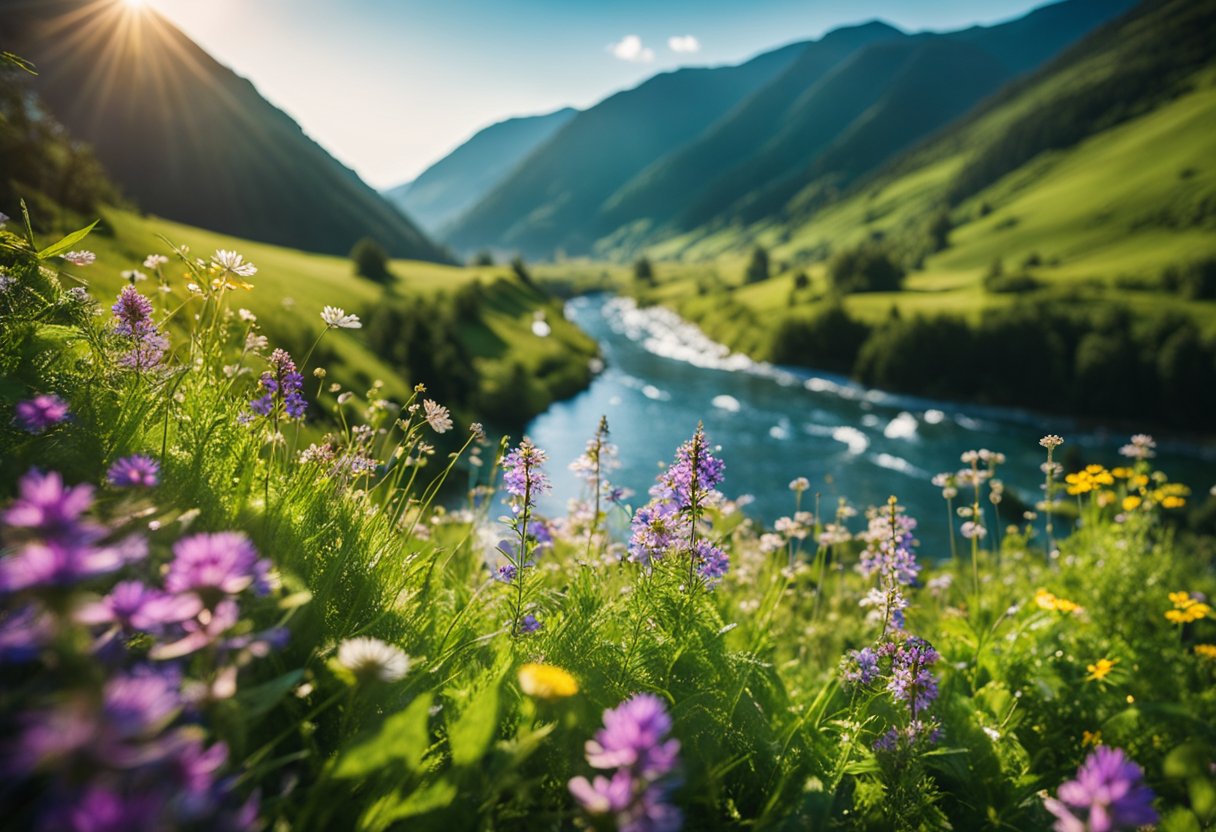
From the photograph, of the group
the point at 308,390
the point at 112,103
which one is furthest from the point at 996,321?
the point at 112,103

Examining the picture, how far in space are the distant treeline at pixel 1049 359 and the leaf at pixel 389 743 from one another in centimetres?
6591

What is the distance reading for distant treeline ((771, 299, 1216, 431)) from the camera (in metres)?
56.0

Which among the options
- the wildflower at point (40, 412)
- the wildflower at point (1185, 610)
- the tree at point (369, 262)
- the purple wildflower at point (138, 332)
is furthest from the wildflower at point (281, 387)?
the tree at point (369, 262)

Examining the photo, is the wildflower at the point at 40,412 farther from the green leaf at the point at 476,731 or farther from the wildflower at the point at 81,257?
the green leaf at the point at 476,731

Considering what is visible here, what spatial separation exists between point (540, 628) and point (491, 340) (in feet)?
176

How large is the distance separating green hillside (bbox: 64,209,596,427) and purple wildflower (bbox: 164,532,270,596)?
13.6 ft

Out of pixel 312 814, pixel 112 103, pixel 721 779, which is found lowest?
pixel 721 779

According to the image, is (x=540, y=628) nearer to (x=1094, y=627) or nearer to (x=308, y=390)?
(x=1094, y=627)

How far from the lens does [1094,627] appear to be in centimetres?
607

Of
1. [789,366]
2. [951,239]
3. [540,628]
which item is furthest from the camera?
[951,239]

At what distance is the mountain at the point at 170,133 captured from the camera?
148 meters

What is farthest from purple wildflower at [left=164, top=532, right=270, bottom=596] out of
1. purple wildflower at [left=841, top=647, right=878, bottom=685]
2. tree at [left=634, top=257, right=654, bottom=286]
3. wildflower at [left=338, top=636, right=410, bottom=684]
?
tree at [left=634, top=257, right=654, bottom=286]

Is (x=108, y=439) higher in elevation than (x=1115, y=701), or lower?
higher

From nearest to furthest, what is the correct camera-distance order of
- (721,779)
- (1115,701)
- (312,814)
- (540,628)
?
(312,814) → (721,779) → (540,628) → (1115,701)
